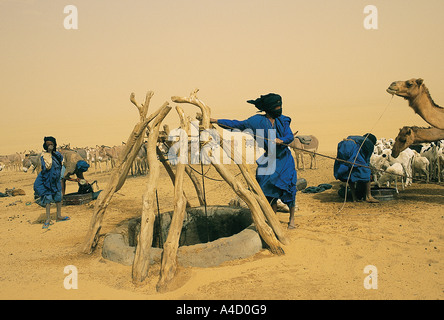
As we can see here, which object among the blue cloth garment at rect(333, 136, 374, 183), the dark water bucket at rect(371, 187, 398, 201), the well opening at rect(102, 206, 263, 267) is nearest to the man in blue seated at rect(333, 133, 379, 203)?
the blue cloth garment at rect(333, 136, 374, 183)

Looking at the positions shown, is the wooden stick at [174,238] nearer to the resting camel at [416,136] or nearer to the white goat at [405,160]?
the resting camel at [416,136]

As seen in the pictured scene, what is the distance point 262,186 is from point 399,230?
250 centimetres

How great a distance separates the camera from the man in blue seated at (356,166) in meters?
8.73

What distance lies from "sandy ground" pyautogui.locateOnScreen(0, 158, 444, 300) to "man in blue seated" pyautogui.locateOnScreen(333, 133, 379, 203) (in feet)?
1.92

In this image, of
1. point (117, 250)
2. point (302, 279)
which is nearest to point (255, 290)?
point (302, 279)

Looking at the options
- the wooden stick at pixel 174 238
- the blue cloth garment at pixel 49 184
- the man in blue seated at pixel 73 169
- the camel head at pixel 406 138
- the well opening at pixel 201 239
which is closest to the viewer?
the wooden stick at pixel 174 238

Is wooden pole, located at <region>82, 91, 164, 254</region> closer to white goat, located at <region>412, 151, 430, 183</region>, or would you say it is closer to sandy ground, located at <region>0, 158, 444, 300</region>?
sandy ground, located at <region>0, 158, 444, 300</region>

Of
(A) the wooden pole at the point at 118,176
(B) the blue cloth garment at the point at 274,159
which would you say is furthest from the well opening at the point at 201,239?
(B) the blue cloth garment at the point at 274,159

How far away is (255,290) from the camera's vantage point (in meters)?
4.39

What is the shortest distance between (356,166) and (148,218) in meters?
5.49

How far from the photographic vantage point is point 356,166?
8.72 meters

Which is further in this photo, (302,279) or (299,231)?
(299,231)

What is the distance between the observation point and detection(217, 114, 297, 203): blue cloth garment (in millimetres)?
6410

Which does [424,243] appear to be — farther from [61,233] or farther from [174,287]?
[61,233]
